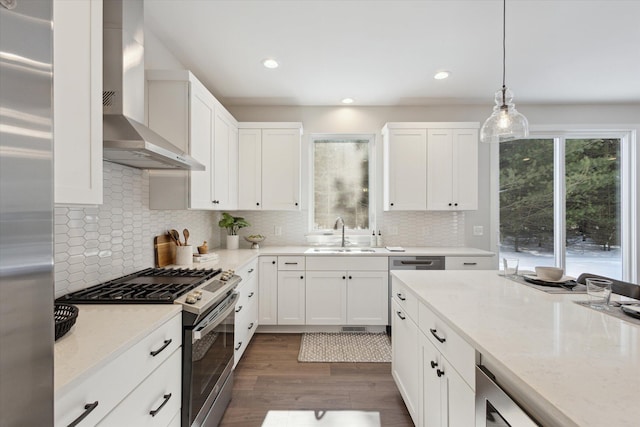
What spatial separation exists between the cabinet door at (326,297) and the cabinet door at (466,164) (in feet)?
5.68

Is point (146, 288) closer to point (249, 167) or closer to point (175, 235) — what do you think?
point (175, 235)

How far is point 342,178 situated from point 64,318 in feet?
10.7

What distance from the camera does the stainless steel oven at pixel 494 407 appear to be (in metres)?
0.80

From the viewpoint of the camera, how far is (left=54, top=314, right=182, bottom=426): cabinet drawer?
75 cm

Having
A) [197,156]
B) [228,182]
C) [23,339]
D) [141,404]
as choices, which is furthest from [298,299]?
[23,339]

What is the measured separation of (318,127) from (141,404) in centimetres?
336

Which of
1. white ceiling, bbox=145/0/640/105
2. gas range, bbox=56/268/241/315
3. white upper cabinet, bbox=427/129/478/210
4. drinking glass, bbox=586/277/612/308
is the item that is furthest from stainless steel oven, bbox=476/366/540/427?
white upper cabinet, bbox=427/129/478/210

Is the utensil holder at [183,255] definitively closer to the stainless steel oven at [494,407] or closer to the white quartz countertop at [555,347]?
the white quartz countertop at [555,347]

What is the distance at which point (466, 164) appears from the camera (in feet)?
11.2

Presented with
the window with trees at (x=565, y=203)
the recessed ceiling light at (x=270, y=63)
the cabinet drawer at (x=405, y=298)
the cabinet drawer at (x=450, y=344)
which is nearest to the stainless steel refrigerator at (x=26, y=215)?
the cabinet drawer at (x=450, y=344)

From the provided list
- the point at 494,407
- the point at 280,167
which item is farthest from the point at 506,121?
the point at 280,167

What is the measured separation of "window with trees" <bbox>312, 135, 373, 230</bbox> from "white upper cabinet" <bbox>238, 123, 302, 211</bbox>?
1.68ft

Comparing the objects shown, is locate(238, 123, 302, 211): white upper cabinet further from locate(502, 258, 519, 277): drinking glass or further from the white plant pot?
locate(502, 258, 519, 277): drinking glass

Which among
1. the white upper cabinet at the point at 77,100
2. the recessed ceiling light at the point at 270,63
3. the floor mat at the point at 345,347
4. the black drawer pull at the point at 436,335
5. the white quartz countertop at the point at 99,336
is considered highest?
the recessed ceiling light at the point at 270,63
